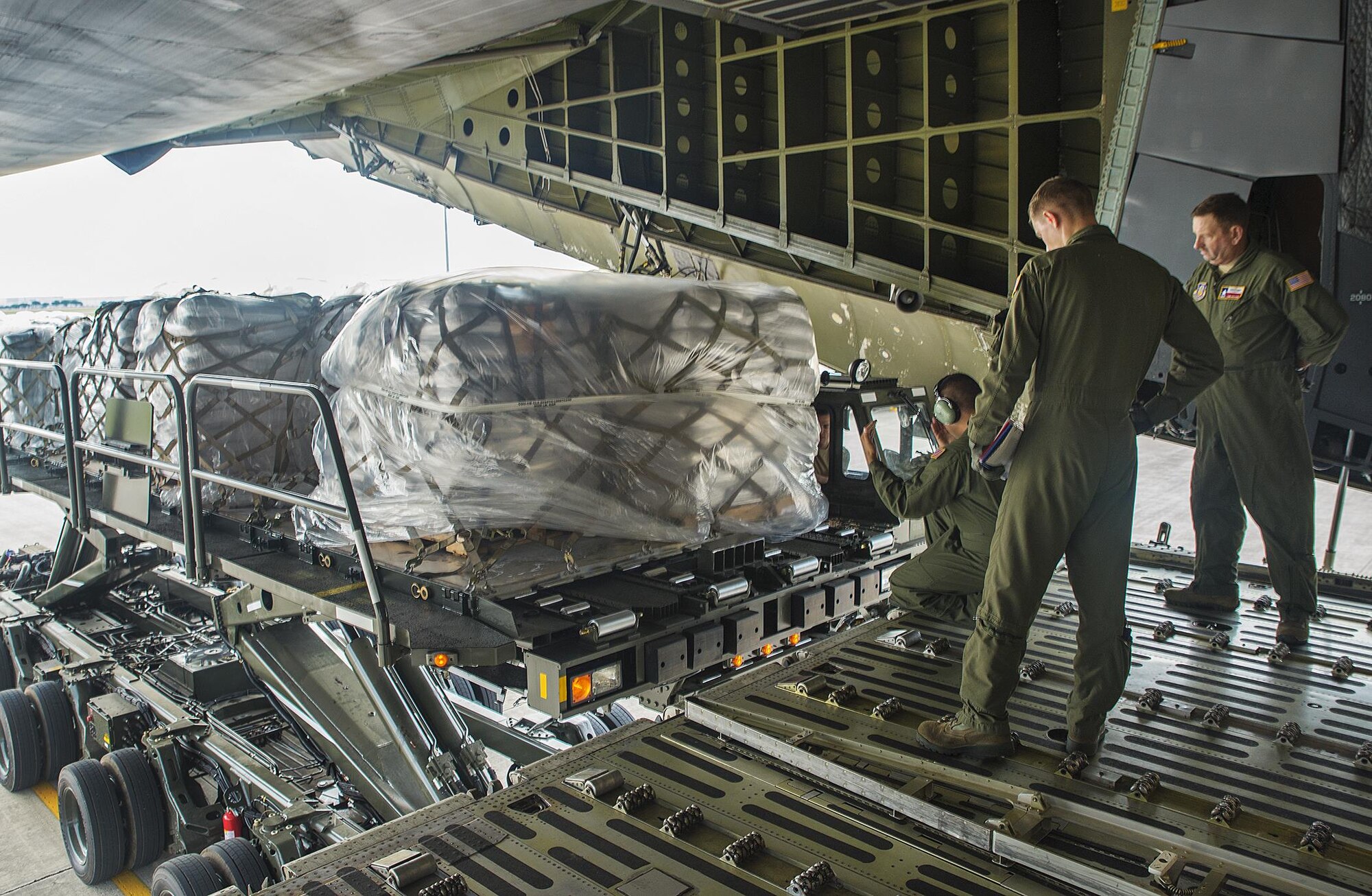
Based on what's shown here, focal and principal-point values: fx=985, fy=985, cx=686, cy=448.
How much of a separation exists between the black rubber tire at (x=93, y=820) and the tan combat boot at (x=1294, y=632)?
18.2 feet

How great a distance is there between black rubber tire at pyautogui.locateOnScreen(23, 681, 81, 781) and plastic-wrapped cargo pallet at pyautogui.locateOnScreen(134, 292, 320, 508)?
1.56 metres

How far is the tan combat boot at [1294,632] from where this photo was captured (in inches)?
165

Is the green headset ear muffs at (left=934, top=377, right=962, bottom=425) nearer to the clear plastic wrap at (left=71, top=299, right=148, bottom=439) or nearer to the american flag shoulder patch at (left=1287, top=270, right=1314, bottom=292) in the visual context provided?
the american flag shoulder patch at (left=1287, top=270, right=1314, bottom=292)

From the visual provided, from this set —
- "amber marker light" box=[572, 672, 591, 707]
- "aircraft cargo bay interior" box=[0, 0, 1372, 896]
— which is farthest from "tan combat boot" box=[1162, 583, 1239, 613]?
"amber marker light" box=[572, 672, 591, 707]

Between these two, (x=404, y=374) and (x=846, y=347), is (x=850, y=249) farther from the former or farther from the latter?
(x=404, y=374)

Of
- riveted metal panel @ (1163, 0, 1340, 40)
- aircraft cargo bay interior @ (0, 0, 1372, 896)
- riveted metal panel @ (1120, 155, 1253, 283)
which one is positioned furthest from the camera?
riveted metal panel @ (1120, 155, 1253, 283)

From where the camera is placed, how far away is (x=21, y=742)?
19.1ft

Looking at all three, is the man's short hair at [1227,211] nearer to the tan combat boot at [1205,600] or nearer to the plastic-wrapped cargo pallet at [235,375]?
the tan combat boot at [1205,600]

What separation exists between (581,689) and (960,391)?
211cm

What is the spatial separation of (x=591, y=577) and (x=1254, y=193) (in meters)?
4.29

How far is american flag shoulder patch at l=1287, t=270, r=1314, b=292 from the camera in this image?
13.6ft

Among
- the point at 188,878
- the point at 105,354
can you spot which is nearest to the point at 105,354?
the point at 105,354

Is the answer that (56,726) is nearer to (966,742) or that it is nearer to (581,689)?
(581,689)

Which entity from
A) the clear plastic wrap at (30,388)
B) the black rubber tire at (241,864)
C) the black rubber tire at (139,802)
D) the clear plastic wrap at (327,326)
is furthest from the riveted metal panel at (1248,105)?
the clear plastic wrap at (30,388)
